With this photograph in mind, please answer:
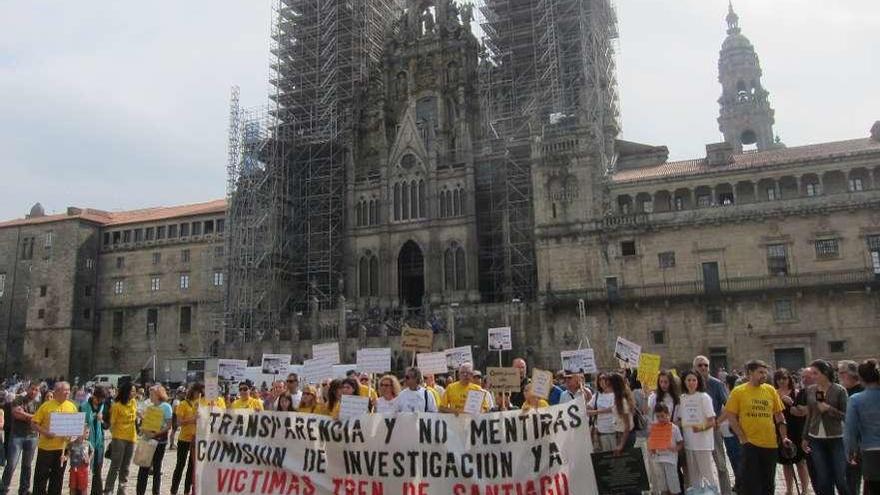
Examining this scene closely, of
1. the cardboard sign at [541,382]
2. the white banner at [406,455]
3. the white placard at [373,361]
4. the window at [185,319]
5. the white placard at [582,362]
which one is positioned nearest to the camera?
the white banner at [406,455]

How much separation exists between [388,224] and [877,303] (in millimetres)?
32046

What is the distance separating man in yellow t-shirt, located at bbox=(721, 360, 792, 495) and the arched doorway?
44.2 m

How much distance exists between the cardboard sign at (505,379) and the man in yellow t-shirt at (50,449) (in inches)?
312

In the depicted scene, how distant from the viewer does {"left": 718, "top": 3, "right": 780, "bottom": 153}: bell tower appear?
84.7 m

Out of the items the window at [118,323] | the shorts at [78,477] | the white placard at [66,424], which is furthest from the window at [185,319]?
the white placard at [66,424]

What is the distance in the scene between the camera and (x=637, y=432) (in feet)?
44.2

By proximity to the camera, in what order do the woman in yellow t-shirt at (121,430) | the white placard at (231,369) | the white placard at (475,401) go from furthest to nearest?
the white placard at (231,369), the woman in yellow t-shirt at (121,430), the white placard at (475,401)

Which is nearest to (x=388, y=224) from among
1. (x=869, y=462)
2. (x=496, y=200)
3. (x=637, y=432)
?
(x=496, y=200)

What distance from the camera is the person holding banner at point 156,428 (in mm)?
13945

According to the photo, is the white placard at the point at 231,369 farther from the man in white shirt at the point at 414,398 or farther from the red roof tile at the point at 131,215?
the red roof tile at the point at 131,215

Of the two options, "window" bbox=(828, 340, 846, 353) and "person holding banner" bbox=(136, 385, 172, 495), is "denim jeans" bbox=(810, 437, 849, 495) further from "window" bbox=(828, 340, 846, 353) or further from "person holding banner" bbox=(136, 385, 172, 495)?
"window" bbox=(828, 340, 846, 353)

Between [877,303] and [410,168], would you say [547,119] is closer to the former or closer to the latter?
[410,168]

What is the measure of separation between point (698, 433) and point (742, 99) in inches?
3308

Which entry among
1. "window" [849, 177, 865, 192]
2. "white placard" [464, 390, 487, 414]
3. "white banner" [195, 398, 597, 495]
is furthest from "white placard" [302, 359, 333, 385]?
"window" [849, 177, 865, 192]
